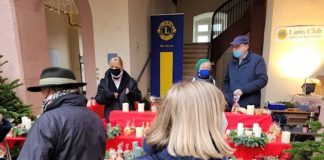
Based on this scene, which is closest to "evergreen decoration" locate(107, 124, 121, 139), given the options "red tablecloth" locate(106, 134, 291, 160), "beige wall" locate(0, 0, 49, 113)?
"red tablecloth" locate(106, 134, 291, 160)

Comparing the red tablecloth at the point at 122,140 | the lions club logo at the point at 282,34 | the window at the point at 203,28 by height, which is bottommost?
the red tablecloth at the point at 122,140

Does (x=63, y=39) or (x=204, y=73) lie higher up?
(x=63, y=39)

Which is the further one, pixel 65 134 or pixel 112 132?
pixel 112 132

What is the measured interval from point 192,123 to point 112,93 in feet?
6.58

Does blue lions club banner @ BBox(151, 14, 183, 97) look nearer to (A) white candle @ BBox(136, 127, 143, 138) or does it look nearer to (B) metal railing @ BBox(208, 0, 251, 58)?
(B) metal railing @ BBox(208, 0, 251, 58)

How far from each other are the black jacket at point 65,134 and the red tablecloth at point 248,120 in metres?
1.47

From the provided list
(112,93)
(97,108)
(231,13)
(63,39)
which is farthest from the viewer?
(231,13)

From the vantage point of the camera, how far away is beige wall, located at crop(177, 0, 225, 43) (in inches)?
393

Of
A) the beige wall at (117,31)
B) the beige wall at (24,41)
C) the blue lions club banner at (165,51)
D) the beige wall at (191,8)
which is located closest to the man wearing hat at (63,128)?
the beige wall at (24,41)

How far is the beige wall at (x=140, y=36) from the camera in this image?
4988 millimetres

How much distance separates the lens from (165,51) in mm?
5664

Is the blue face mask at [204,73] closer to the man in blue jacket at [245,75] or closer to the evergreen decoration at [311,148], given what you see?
the man in blue jacket at [245,75]

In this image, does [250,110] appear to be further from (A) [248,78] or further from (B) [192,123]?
(B) [192,123]

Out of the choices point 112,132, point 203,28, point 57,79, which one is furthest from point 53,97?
point 203,28
